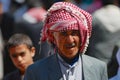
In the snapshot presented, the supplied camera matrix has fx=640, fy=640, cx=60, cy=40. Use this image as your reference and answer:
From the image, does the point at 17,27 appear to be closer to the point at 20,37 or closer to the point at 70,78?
the point at 20,37

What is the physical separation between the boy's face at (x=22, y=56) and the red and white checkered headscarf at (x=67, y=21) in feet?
5.73

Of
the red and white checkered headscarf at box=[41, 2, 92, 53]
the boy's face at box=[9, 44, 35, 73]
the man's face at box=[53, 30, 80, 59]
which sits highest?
the red and white checkered headscarf at box=[41, 2, 92, 53]

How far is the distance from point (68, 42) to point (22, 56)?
2.24 m

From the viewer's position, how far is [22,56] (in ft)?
24.6

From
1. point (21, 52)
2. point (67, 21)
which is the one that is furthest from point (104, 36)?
point (67, 21)

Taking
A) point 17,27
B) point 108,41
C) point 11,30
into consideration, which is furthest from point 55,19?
point 11,30

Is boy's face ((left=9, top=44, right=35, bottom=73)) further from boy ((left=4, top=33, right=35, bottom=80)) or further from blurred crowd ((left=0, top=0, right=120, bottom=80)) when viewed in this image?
blurred crowd ((left=0, top=0, right=120, bottom=80))

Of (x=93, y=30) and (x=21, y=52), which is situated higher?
(x=21, y=52)

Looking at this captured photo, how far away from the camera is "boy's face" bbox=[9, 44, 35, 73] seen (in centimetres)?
730

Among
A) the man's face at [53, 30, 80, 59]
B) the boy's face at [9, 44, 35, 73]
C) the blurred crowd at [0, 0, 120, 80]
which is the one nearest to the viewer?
the man's face at [53, 30, 80, 59]

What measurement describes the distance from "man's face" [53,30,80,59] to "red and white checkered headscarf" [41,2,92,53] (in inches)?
1.7

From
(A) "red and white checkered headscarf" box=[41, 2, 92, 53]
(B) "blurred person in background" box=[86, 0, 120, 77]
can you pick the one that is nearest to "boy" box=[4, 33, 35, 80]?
(B) "blurred person in background" box=[86, 0, 120, 77]

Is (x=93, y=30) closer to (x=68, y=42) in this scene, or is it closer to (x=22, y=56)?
(x=22, y=56)

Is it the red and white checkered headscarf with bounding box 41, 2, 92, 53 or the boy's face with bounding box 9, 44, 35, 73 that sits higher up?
the red and white checkered headscarf with bounding box 41, 2, 92, 53
